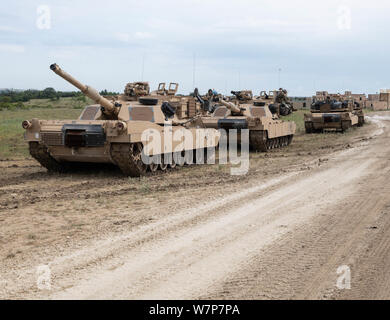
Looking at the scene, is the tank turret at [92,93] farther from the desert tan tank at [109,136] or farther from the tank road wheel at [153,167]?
the tank road wheel at [153,167]

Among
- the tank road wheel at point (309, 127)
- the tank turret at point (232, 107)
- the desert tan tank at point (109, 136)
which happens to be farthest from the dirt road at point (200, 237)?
the tank road wheel at point (309, 127)

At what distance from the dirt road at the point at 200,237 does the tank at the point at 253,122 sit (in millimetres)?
7021

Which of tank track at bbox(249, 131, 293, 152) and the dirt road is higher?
tank track at bbox(249, 131, 293, 152)

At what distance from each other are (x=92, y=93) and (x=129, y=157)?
2199 millimetres

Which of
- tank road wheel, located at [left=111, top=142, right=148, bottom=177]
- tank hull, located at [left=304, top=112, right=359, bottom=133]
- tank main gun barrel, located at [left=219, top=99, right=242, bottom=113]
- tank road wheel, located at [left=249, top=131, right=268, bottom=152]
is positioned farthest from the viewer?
tank hull, located at [left=304, top=112, right=359, bottom=133]

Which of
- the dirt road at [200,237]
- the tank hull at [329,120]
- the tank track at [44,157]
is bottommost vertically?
the dirt road at [200,237]

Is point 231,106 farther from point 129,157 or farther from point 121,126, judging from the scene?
point 121,126

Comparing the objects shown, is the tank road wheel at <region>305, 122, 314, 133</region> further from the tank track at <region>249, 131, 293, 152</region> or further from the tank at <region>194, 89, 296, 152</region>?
the tank track at <region>249, 131, 293, 152</region>

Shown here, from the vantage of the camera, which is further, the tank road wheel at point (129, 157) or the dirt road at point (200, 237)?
the tank road wheel at point (129, 157)

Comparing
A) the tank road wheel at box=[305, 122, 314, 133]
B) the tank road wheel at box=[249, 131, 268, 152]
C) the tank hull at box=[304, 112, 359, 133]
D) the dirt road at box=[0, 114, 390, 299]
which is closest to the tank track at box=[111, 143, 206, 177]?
the dirt road at box=[0, 114, 390, 299]

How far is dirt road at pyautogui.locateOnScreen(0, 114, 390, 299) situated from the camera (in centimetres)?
504

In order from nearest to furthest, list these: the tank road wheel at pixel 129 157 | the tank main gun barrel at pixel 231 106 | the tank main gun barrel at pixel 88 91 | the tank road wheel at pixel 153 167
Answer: the tank road wheel at pixel 129 157, the tank main gun barrel at pixel 88 91, the tank road wheel at pixel 153 167, the tank main gun barrel at pixel 231 106

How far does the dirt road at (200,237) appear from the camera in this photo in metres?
5.04

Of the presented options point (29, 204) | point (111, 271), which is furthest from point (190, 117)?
point (111, 271)
